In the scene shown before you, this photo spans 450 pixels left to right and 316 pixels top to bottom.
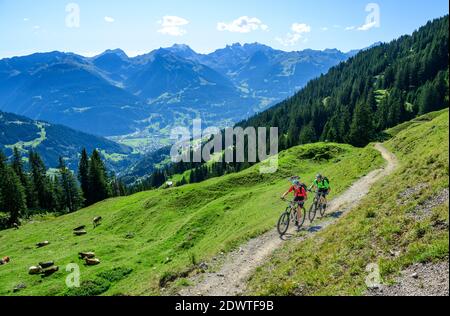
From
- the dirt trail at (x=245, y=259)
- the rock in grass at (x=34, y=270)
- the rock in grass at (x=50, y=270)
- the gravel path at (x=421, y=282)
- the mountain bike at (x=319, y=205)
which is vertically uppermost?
the gravel path at (x=421, y=282)

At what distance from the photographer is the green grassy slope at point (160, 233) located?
30547 millimetres

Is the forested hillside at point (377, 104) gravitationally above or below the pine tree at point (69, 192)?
above

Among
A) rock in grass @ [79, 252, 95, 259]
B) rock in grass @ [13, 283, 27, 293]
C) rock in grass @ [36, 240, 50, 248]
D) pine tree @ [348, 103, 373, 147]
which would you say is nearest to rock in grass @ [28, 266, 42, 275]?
rock in grass @ [13, 283, 27, 293]

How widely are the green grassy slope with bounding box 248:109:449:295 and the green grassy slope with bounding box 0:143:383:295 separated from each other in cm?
789

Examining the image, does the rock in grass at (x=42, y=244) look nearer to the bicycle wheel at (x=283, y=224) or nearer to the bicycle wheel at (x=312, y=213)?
the bicycle wheel at (x=283, y=224)

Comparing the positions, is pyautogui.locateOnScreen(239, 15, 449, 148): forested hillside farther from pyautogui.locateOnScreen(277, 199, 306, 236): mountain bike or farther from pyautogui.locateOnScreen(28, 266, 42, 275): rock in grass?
pyautogui.locateOnScreen(28, 266, 42, 275): rock in grass

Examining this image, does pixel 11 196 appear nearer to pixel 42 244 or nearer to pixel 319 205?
pixel 42 244

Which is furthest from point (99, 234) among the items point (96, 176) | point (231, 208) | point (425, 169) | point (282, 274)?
point (96, 176)

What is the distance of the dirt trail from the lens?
20344 millimetres

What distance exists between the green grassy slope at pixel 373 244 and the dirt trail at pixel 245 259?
3.72ft

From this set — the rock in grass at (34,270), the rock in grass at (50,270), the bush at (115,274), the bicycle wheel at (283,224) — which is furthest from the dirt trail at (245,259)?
the rock in grass at (34,270)

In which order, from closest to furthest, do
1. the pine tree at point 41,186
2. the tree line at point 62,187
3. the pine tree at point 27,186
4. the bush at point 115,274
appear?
the bush at point 115,274
the pine tree at point 27,186
the tree line at point 62,187
the pine tree at point 41,186

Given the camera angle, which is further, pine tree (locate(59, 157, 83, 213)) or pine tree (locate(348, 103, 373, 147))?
pine tree (locate(59, 157, 83, 213))
